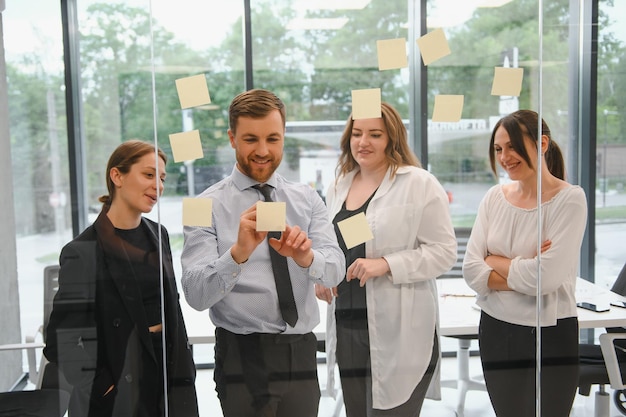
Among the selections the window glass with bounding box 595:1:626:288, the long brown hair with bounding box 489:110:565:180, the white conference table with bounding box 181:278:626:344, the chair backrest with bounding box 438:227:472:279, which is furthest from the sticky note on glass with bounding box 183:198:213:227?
the window glass with bounding box 595:1:626:288

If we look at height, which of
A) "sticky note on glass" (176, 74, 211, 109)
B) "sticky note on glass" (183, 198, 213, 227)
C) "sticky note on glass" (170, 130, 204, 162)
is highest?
"sticky note on glass" (176, 74, 211, 109)

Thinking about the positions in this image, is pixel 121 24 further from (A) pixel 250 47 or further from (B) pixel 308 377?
(B) pixel 308 377

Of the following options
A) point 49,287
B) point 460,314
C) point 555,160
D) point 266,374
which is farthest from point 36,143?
point 555,160

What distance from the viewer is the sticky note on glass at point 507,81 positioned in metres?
2.26

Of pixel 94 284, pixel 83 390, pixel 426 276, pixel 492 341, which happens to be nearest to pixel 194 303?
pixel 94 284

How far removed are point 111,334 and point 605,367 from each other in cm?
183

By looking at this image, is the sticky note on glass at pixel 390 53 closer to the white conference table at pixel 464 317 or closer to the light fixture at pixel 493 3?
the light fixture at pixel 493 3

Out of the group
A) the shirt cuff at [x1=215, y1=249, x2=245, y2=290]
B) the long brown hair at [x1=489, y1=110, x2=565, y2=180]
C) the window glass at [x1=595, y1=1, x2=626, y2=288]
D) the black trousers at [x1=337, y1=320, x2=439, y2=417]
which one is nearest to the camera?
the shirt cuff at [x1=215, y1=249, x2=245, y2=290]

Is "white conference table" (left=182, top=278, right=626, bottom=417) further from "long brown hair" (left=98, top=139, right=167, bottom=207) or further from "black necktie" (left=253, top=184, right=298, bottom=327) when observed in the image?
"long brown hair" (left=98, top=139, right=167, bottom=207)

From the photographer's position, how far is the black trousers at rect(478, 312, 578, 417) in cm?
228

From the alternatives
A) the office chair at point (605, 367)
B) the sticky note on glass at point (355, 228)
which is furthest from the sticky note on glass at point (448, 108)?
the office chair at point (605, 367)

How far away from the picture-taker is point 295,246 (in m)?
1.97

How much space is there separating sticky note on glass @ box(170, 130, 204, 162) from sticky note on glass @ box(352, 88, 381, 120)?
0.55m

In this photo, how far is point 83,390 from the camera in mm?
2199
